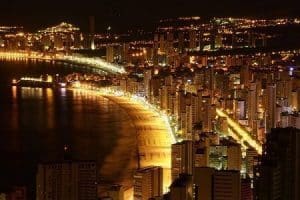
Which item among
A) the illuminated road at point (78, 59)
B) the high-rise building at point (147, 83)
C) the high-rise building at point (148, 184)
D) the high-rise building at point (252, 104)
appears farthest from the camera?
the illuminated road at point (78, 59)

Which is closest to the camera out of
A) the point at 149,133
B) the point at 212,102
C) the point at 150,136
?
the point at 150,136

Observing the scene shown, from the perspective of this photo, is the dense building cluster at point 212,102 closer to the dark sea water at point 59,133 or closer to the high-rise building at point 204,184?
the high-rise building at point 204,184

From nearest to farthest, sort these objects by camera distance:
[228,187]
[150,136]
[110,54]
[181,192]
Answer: [181,192] → [228,187] → [150,136] → [110,54]

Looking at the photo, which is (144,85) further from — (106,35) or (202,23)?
(106,35)

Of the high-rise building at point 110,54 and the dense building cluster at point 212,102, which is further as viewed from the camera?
the high-rise building at point 110,54

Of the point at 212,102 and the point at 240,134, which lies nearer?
the point at 240,134

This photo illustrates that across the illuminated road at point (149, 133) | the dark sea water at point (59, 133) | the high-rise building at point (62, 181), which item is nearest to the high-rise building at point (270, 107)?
the illuminated road at point (149, 133)

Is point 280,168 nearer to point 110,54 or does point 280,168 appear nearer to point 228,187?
point 228,187

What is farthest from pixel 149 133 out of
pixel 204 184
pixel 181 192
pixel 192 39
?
pixel 192 39
